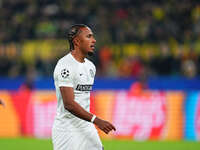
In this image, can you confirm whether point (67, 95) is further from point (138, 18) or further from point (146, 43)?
point (138, 18)

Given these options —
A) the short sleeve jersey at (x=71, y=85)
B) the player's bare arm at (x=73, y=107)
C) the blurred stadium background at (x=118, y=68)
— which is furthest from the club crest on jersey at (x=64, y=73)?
the blurred stadium background at (x=118, y=68)

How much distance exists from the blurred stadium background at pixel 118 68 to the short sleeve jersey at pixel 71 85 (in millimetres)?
6947

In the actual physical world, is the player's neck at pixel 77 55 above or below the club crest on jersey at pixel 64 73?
above

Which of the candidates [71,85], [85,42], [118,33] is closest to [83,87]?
[71,85]

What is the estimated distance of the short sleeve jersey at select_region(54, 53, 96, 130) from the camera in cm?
675

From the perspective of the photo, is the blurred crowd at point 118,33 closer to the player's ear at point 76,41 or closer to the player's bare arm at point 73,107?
the player's ear at point 76,41

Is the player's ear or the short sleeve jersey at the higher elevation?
the player's ear

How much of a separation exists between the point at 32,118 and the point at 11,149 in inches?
150

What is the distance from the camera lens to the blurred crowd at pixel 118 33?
61.7 ft

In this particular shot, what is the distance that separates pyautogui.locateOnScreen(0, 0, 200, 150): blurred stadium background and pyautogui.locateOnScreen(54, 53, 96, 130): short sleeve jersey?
6.95 meters

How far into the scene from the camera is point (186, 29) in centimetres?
1959

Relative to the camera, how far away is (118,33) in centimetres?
1977

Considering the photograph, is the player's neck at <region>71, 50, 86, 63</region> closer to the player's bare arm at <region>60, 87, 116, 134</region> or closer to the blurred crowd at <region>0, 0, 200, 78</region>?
the player's bare arm at <region>60, 87, 116, 134</region>

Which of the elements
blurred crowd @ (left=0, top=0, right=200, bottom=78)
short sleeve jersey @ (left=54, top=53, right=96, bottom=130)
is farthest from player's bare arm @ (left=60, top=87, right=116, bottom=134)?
blurred crowd @ (left=0, top=0, right=200, bottom=78)
